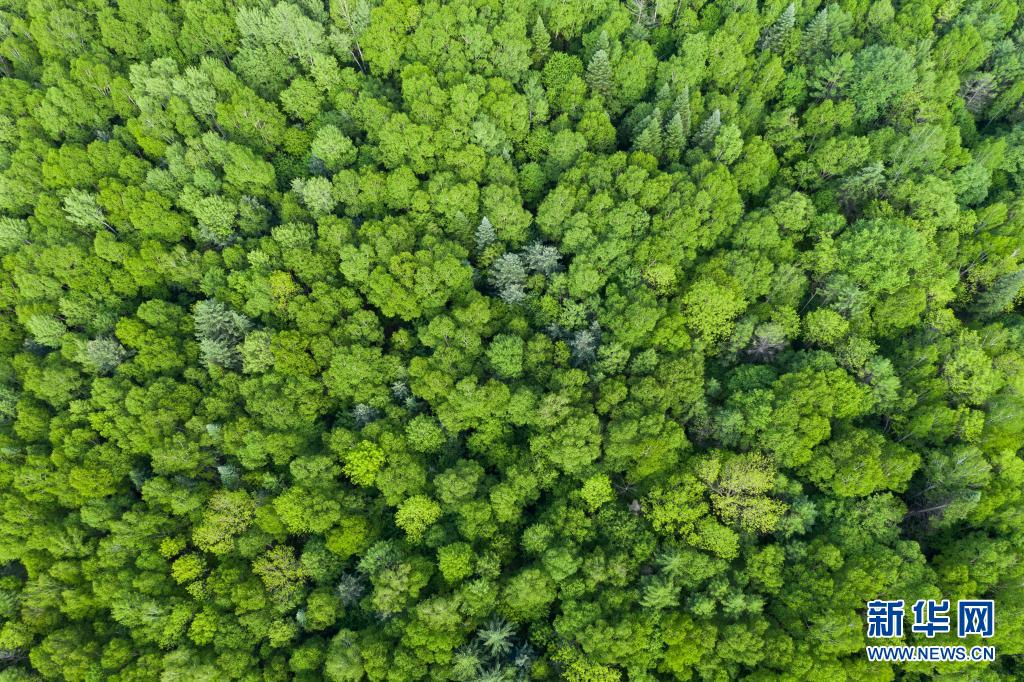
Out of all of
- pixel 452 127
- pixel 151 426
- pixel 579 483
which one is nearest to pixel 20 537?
pixel 151 426

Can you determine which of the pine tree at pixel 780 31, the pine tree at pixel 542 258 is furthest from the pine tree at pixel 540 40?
the pine tree at pixel 780 31

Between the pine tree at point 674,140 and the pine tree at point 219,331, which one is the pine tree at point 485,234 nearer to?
the pine tree at point 674,140

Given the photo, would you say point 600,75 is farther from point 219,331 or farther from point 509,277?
point 219,331

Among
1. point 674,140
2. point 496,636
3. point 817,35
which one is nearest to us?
point 496,636

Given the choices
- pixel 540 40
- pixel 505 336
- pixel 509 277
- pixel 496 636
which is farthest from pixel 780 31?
pixel 496 636

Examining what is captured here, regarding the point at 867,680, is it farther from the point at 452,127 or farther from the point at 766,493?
the point at 452,127
